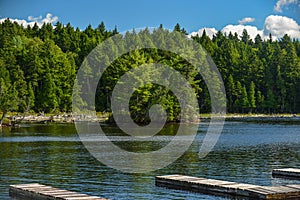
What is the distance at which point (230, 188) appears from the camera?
24.1 meters

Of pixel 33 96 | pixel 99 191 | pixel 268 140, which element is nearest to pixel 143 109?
pixel 33 96

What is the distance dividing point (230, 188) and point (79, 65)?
9903cm

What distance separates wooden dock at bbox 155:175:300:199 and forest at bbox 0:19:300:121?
55.2 m

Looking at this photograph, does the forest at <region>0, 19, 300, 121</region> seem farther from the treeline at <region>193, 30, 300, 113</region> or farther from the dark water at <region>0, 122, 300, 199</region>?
the dark water at <region>0, 122, 300, 199</region>

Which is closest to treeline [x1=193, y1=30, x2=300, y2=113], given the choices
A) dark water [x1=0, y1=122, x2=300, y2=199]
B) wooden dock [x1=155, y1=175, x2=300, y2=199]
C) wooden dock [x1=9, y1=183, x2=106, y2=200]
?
dark water [x1=0, y1=122, x2=300, y2=199]

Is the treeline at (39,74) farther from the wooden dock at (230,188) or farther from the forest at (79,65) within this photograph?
the wooden dock at (230,188)

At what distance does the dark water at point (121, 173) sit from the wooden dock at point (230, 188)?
61 cm

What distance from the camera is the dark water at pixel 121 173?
2639 cm

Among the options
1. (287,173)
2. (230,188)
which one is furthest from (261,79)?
(230,188)

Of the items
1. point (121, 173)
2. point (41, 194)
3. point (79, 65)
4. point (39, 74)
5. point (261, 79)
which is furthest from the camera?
point (261, 79)

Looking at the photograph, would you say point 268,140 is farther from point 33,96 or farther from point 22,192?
point 33,96

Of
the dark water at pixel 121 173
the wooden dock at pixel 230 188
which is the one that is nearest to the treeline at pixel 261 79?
the dark water at pixel 121 173

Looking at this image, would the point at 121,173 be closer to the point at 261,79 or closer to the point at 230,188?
the point at 230,188

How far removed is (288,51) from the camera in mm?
139375
